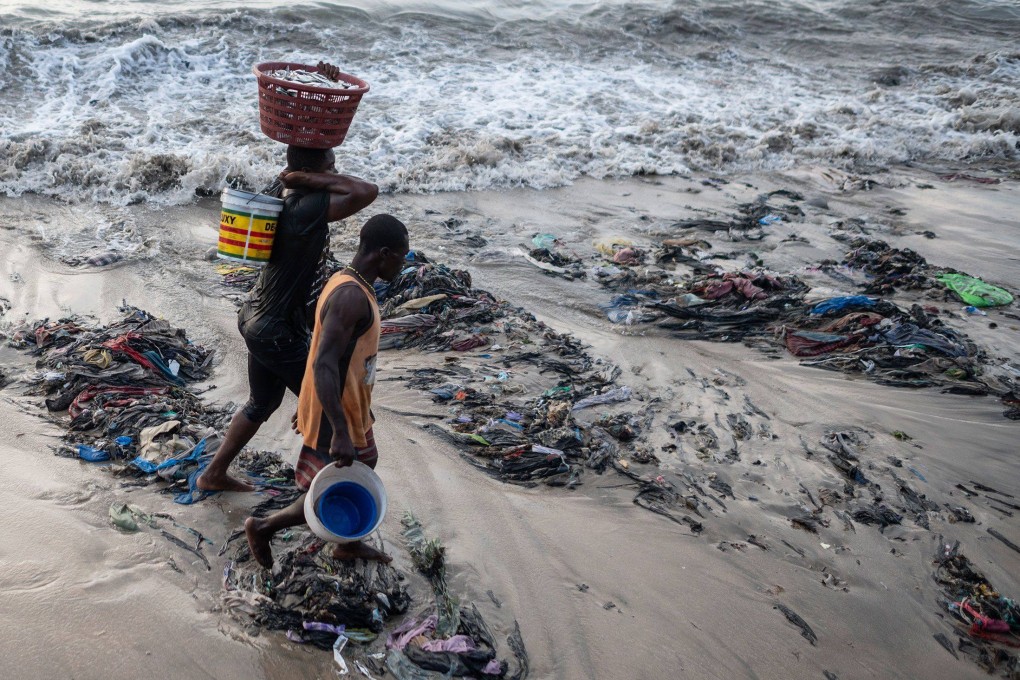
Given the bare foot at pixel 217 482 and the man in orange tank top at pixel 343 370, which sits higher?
the man in orange tank top at pixel 343 370

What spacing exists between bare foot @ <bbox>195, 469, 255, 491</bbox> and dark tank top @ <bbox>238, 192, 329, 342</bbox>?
859mm

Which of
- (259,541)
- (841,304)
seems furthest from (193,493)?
(841,304)

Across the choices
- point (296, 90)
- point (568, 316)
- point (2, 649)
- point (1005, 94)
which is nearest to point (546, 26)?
point (1005, 94)

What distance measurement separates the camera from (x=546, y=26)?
52.5ft

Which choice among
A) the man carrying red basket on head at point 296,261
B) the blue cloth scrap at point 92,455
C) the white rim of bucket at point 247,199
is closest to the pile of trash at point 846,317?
the man carrying red basket on head at point 296,261

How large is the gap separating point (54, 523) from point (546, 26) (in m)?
14.8

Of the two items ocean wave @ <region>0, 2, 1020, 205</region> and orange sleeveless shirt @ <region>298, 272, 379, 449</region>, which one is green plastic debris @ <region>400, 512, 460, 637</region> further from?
ocean wave @ <region>0, 2, 1020, 205</region>

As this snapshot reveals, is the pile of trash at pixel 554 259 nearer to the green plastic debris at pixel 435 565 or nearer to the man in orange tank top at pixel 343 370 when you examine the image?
the green plastic debris at pixel 435 565

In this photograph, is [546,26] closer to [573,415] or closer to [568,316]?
[568,316]

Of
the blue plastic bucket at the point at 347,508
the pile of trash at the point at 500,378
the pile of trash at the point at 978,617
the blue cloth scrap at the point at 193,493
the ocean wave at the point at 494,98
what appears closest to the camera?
the blue plastic bucket at the point at 347,508

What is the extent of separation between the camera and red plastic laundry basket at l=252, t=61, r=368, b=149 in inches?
125

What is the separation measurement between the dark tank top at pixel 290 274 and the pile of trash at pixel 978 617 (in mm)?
3215

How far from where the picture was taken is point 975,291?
22.9ft

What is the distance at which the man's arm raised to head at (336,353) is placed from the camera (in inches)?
113
